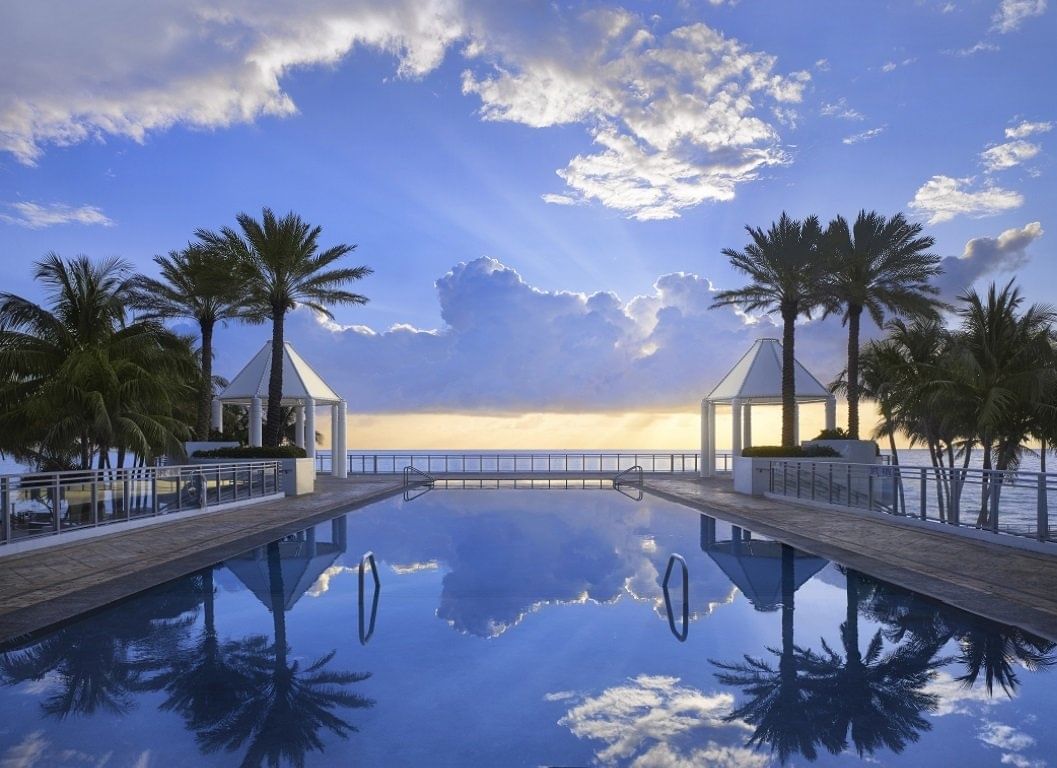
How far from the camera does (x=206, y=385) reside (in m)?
28.5

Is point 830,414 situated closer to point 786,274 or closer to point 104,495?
point 786,274

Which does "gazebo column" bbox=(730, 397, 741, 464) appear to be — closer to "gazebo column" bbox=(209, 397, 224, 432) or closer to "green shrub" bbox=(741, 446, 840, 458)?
"green shrub" bbox=(741, 446, 840, 458)

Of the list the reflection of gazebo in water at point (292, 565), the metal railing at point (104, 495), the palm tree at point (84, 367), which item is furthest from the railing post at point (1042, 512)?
the palm tree at point (84, 367)

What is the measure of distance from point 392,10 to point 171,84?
5.47 m

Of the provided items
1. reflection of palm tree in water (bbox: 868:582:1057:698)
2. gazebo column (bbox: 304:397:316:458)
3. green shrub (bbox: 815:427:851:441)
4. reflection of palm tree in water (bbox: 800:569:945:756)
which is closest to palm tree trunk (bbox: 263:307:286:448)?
gazebo column (bbox: 304:397:316:458)

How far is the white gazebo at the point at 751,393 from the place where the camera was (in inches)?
1195

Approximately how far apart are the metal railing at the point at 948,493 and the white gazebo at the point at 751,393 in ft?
31.2

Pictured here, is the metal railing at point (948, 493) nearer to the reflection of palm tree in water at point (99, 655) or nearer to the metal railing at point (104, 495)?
the reflection of palm tree in water at point (99, 655)

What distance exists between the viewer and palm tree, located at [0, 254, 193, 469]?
19344mm

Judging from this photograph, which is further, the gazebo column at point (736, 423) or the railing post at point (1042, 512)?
the gazebo column at point (736, 423)

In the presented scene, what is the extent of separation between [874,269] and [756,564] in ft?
62.2

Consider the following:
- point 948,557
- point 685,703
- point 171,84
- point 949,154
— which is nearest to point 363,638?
point 685,703

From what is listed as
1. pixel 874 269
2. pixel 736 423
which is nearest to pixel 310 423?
pixel 736 423

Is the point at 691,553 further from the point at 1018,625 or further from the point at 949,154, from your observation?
the point at 949,154
